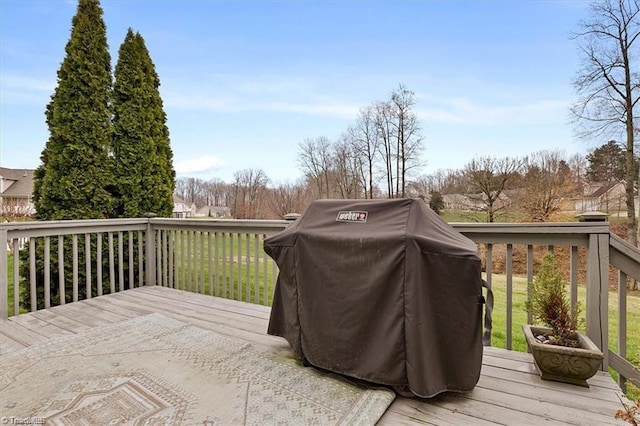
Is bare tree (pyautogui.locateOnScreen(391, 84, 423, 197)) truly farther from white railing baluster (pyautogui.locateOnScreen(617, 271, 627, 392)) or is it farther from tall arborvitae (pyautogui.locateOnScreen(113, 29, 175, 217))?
white railing baluster (pyautogui.locateOnScreen(617, 271, 627, 392))

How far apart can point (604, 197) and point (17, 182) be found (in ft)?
91.3

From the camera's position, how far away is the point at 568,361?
1.75m

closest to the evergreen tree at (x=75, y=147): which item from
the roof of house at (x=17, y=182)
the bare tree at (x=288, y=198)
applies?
the bare tree at (x=288, y=198)

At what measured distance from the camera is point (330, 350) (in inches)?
73.4

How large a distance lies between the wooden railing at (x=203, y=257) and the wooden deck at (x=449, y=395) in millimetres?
194

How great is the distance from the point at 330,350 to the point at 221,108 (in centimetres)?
884

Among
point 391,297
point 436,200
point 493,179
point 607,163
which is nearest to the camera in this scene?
point 391,297

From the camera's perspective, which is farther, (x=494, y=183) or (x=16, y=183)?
(x=16, y=183)

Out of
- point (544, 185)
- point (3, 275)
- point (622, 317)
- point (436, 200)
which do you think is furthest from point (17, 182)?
point (544, 185)

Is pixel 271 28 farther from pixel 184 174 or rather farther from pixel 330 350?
pixel 184 174

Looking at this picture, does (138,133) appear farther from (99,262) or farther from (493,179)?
(493,179)

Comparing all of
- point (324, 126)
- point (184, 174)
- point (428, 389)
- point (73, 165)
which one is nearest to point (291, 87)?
point (324, 126)

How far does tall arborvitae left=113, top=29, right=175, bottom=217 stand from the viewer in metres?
4.39

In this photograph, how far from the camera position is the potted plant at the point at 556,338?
1730 mm
